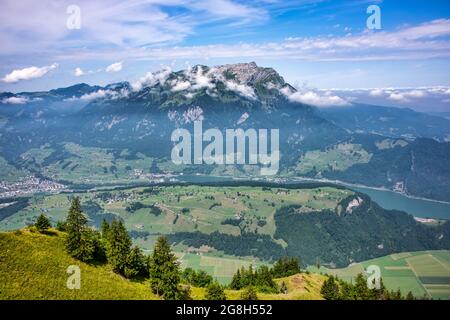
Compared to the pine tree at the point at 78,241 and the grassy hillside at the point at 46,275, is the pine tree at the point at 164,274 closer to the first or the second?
the grassy hillside at the point at 46,275

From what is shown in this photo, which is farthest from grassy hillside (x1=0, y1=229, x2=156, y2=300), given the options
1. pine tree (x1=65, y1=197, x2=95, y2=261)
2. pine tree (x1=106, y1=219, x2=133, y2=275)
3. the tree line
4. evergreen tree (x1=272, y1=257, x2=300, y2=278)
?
evergreen tree (x1=272, y1=257, x2=300, y2=278)

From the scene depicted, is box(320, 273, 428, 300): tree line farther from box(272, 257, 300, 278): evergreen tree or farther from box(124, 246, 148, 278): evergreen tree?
box(124, 246, 148, 278): evergreen tree

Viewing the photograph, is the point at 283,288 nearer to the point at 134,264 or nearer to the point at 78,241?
the point at 134,264

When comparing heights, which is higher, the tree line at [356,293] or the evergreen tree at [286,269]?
the tree line at [356,293]

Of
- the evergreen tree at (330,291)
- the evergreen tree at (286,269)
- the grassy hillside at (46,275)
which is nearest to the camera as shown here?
the grassy hillside at (46,275)

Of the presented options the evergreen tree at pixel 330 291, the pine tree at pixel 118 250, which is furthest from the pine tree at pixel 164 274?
the evergreen tree at pixel 330 291
